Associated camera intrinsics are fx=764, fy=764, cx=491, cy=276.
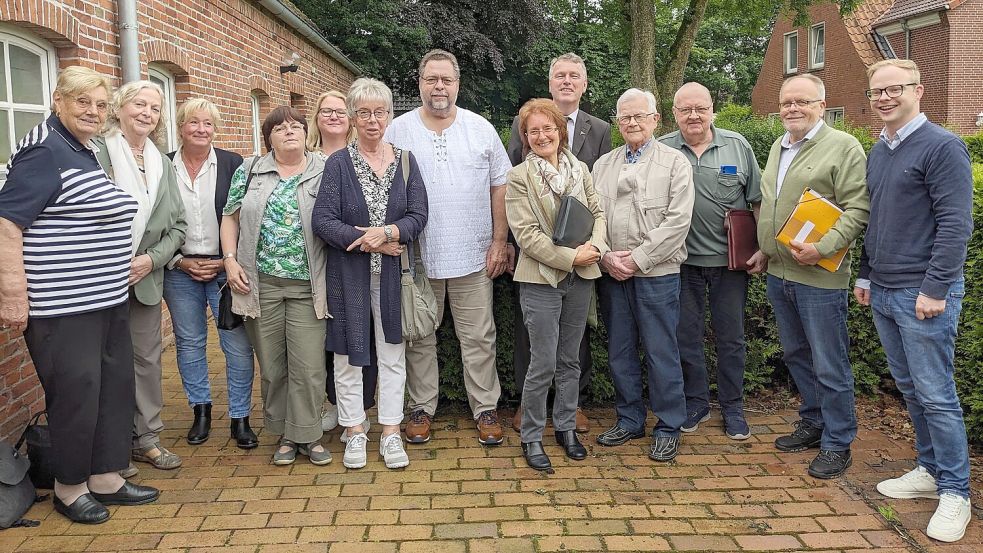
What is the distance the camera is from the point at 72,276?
3.41 meters

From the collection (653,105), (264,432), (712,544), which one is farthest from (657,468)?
(264,432)

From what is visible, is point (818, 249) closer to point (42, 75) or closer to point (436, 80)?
point (436, 80)

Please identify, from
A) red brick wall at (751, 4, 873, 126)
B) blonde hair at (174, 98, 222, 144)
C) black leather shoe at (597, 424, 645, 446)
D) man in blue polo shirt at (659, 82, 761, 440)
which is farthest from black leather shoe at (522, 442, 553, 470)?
red brick wall at (751, 4, 873, 126)

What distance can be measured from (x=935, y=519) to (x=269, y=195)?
11.8 ft

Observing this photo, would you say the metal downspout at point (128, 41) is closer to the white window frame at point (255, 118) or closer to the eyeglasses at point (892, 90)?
the white window frame at point (255, 118)

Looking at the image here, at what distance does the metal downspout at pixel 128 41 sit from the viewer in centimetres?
598

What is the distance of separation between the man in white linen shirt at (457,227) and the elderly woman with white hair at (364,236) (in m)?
0.18

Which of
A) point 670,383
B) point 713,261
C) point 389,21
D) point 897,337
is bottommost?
point 670,383

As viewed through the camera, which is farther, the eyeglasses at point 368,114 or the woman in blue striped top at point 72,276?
the eyeglasses at point 368,114

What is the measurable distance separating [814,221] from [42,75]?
5.13 m

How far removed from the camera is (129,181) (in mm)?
3910

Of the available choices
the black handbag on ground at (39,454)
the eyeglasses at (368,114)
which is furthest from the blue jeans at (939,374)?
the black handbag on ground at (39,454)

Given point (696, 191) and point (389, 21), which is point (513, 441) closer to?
point (696, 191)

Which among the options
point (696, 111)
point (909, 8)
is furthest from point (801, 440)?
point (909, 8)
